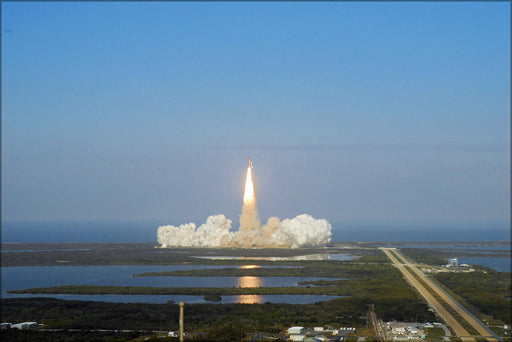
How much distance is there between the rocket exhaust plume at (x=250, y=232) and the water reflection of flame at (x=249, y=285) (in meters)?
28.5

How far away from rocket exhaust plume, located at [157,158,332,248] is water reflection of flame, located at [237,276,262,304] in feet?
93.4

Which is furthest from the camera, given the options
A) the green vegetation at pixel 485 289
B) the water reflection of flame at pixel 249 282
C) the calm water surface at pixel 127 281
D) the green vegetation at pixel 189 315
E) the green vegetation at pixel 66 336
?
the water reflection of flame at pixel 249 282

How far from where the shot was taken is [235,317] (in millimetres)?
39375

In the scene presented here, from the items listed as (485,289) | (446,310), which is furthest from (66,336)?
(485,289)

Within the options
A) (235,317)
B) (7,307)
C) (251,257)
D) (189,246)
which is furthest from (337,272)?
(189,246)

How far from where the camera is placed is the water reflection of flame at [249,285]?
4625 centimetres

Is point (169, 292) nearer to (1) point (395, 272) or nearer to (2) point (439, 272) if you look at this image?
(1) point (395, 272)

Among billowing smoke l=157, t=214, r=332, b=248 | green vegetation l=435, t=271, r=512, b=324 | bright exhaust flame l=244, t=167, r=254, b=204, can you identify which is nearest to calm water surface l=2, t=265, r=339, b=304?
green vegetation l=435, t=271, r=512, b=324

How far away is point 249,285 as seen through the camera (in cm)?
5472

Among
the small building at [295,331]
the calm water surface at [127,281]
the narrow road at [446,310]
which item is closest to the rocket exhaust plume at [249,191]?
the calm water surface at [127,281]

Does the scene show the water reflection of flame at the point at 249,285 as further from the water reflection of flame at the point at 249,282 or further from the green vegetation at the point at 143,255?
the green vegetation at the point at 143,255

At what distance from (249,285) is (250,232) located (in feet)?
118

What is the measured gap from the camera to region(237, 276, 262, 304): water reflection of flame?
46.2m

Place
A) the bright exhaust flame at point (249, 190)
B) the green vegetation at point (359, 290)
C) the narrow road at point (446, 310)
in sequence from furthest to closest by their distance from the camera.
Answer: the bright exhaust flame at point (249, 190) → the green vegetation at point (359, 290) → the narrow road at point (446, 310)
